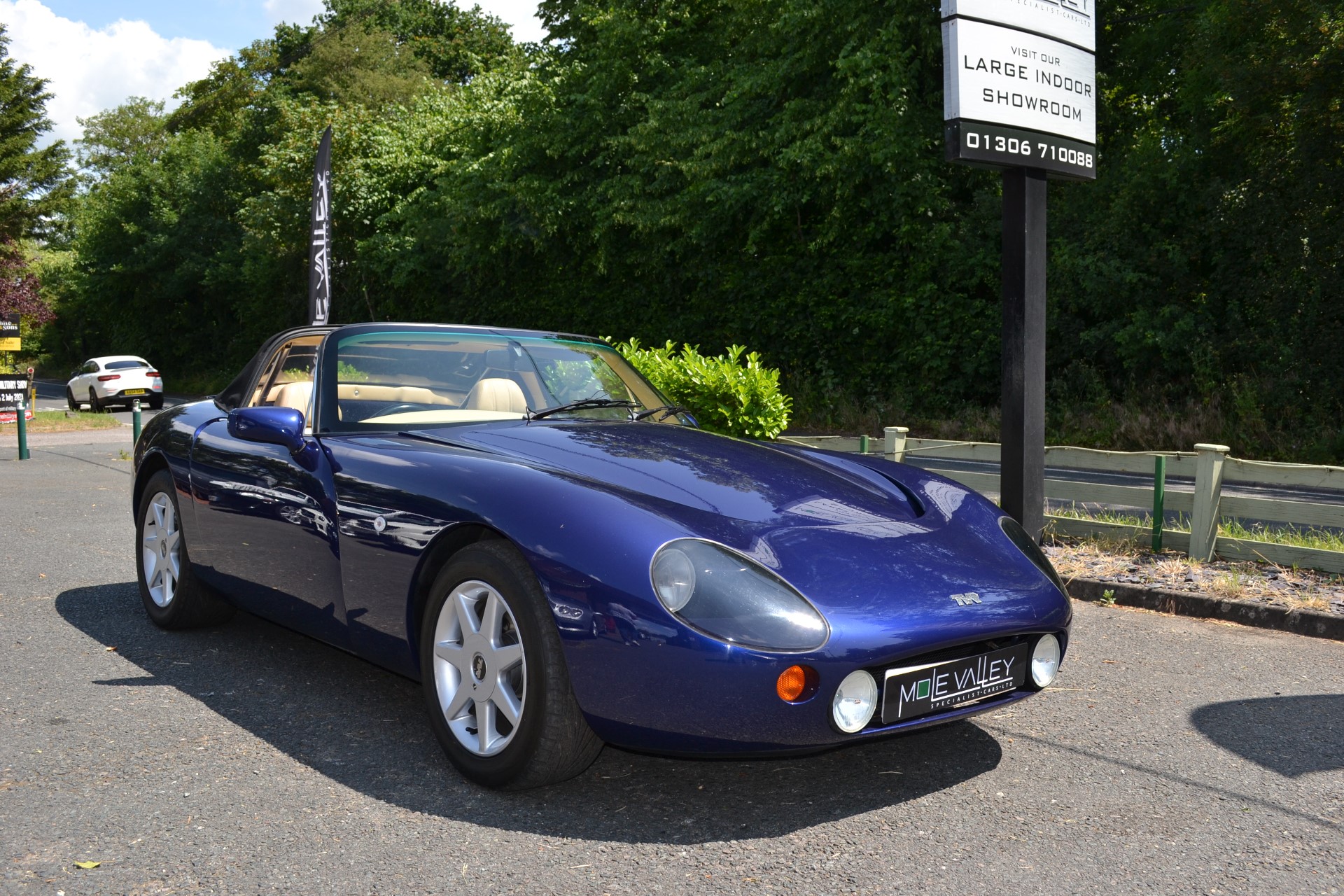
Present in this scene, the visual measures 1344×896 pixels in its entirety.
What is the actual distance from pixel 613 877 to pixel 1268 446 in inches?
581

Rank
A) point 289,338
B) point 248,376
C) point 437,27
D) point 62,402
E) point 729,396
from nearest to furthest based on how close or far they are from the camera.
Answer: point 289,338 → point 248,376 → point 729,396 → point 62,402 → point 437,27

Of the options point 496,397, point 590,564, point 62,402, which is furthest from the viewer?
point 62,402

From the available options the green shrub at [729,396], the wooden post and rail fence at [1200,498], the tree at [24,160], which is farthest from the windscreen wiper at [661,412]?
the tree at [24,160]

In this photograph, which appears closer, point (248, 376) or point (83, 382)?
point (248, 376)

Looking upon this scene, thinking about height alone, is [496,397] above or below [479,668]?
above

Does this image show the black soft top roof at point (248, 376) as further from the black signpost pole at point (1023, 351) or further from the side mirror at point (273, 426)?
the black signpost pole at point (1023, 351)

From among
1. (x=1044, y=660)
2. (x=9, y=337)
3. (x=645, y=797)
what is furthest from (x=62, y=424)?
(x=1044, y=660)

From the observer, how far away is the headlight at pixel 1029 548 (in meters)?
3.86

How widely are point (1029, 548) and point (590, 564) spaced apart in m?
1.66

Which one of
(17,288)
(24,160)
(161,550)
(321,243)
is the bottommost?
(161,550)

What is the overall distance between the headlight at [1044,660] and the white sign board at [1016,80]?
160 inches

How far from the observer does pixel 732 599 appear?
10.1ft

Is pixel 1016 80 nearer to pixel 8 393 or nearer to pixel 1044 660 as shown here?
pixel 1044 660

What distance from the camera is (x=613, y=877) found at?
9.44 ft
